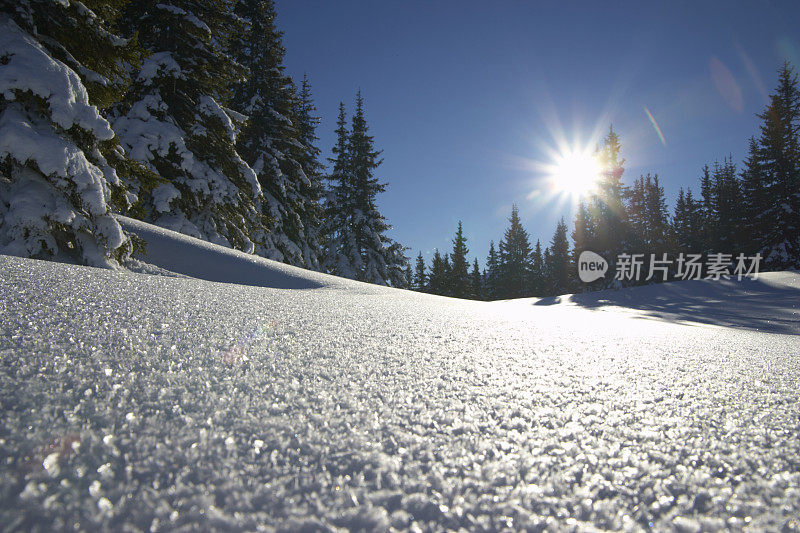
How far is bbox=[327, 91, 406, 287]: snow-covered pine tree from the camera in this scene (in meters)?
16.4

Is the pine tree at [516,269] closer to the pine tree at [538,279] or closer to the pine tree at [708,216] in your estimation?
the pine tree at [538,279]

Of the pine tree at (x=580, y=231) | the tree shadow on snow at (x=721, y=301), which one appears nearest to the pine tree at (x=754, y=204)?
the pine tree at (x=580, y=231)

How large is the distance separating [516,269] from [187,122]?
96.7 feet

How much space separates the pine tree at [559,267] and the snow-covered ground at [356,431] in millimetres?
34170

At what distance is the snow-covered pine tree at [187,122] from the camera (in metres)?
6.93

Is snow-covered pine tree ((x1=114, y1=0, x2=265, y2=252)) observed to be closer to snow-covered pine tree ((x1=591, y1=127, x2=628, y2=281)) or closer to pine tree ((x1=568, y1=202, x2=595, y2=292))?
snow-covered pine tree ((x1=591, y1=127, x2=628, y2=281))

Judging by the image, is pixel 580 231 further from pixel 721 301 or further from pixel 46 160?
pixel 46 160

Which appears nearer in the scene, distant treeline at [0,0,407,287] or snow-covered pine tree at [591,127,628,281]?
distant treeline at [0,0,407,287]

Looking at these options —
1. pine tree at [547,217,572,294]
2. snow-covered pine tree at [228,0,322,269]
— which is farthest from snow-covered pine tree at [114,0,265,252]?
pine tree at [547,217,572,294]

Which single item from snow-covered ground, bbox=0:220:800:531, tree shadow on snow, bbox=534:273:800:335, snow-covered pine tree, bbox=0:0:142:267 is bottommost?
snow-covered ground, bbox=0:220:800:531

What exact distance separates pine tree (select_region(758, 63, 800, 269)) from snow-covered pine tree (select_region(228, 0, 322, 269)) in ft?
84.0

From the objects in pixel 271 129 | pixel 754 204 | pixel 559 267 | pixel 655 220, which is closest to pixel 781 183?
pixel 754 204

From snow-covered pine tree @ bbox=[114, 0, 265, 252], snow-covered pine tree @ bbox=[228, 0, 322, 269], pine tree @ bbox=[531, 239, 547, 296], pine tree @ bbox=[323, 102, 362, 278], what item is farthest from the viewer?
pine tree @ bbox=[531, 239, 547, 296]

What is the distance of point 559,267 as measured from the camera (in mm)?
34219
